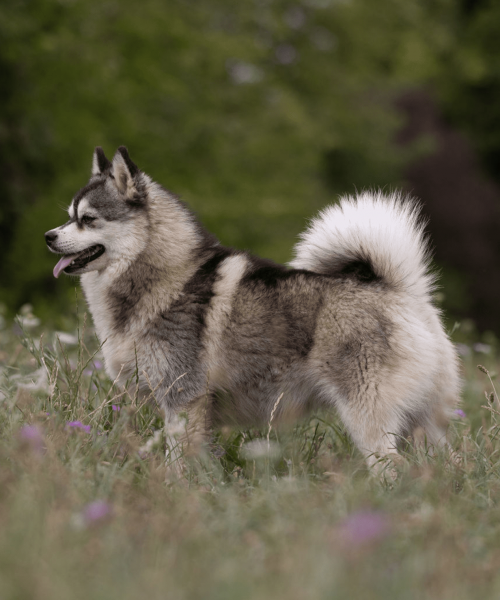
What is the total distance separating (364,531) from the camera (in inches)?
76.7

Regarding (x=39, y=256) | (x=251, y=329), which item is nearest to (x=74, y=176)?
(x=39, y=256)

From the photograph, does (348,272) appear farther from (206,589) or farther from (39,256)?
(39,256)

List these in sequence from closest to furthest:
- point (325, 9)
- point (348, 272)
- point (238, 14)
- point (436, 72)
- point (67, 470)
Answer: point (67, 470)
point (348, 272)
point (238, 14)
point (325, 9)
point (436, 72)

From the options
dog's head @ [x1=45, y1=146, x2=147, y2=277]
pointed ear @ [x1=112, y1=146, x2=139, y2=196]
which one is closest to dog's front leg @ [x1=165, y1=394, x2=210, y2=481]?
dog's head @ [x1=45, y1=146, x2=147, y2=277]

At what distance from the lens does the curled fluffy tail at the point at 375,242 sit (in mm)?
3555

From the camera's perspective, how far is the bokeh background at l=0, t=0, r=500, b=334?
31.7ft

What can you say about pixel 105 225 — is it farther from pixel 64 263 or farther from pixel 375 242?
pixel 375 242

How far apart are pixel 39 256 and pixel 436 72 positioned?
15.9 m

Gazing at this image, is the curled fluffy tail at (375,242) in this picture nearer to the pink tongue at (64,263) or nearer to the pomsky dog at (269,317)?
the pomsky dog at (269,317)

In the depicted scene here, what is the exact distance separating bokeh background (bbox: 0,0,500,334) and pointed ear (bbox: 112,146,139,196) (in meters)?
3.73

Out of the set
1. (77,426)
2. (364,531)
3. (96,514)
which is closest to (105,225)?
(77,426)

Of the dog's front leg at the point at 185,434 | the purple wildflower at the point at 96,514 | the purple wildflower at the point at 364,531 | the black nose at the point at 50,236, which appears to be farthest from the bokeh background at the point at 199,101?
the purple wildflower at the point at 364,531

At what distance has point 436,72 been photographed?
21016mm

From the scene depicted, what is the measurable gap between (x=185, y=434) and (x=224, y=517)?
798mm
